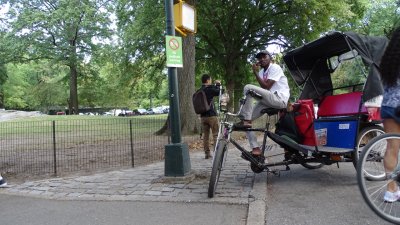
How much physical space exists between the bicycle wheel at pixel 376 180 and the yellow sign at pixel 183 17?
12.8ft

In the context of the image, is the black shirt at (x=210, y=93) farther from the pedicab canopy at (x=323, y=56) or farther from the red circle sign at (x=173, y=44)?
the red circle sign at (x=173, y=44)

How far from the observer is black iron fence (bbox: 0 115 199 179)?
360 inches

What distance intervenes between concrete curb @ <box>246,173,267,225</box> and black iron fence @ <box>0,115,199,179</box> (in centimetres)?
350

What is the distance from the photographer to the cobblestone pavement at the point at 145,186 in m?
5.75

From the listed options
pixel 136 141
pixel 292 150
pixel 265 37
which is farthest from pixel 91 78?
pixel 292 150

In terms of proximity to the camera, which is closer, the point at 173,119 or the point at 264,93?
the point at 264,93

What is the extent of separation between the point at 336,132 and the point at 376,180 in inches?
84.9

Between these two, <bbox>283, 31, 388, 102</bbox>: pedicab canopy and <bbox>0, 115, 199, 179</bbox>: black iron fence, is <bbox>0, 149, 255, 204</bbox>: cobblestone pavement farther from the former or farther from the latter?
<bbox>283, 31, 388, 102</bbox>: pedicab canopy

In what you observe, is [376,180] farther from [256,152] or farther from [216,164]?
[256,152]

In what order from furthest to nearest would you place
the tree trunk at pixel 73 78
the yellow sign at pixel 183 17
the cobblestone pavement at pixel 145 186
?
the tree trunk at pixel 73 78
the yellow sign at pixel 183 17
the cobblestone pavement at pixel 145 186

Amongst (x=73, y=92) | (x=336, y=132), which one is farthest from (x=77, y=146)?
(x=73, y=92)

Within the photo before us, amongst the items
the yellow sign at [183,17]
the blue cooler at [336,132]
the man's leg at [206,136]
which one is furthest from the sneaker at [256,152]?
the man's leg at [206,136]

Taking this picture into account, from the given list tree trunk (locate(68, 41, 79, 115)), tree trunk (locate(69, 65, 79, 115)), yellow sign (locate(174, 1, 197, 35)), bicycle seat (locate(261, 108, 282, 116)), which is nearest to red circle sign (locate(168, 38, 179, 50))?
yellow sign (locate(174, 1, 197, 35))

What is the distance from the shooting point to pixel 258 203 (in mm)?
5141
